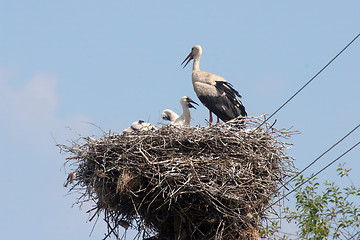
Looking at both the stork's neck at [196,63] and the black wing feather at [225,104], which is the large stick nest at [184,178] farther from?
the stork's neck at [196,63]

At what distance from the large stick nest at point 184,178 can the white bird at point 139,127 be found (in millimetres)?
323

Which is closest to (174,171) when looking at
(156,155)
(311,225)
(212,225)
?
(156,155)

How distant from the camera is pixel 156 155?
975 centimetres

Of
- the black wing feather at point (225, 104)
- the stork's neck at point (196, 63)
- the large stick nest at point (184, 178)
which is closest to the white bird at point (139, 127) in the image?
the large stick nest at point (184, 178)

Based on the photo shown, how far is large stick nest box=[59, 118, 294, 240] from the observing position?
9.60 metres

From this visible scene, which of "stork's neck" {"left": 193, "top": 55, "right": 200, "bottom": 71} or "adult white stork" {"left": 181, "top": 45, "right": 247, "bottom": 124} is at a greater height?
"stork's neck" {"left": 193, "top": 55, "right": 200, "bottom": 71}

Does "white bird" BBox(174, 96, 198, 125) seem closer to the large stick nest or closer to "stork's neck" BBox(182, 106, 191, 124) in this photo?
"stork's neck" BBox(182, 106, 191, 124)

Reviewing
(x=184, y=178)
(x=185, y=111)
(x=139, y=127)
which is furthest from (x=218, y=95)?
(x=184, y=178)

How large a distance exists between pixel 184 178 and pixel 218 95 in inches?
130

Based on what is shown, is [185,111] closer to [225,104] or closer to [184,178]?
[225,104]

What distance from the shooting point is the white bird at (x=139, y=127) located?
10453 millimetres

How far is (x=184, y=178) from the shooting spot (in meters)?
9.51

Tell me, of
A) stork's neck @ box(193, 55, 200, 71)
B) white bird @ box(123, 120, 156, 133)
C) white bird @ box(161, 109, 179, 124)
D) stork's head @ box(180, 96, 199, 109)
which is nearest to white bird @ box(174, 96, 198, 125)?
stork's head @ box(180, 96, 199, 109)

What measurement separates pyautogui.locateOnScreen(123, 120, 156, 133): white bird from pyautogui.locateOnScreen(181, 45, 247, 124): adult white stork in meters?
→ 1.67
